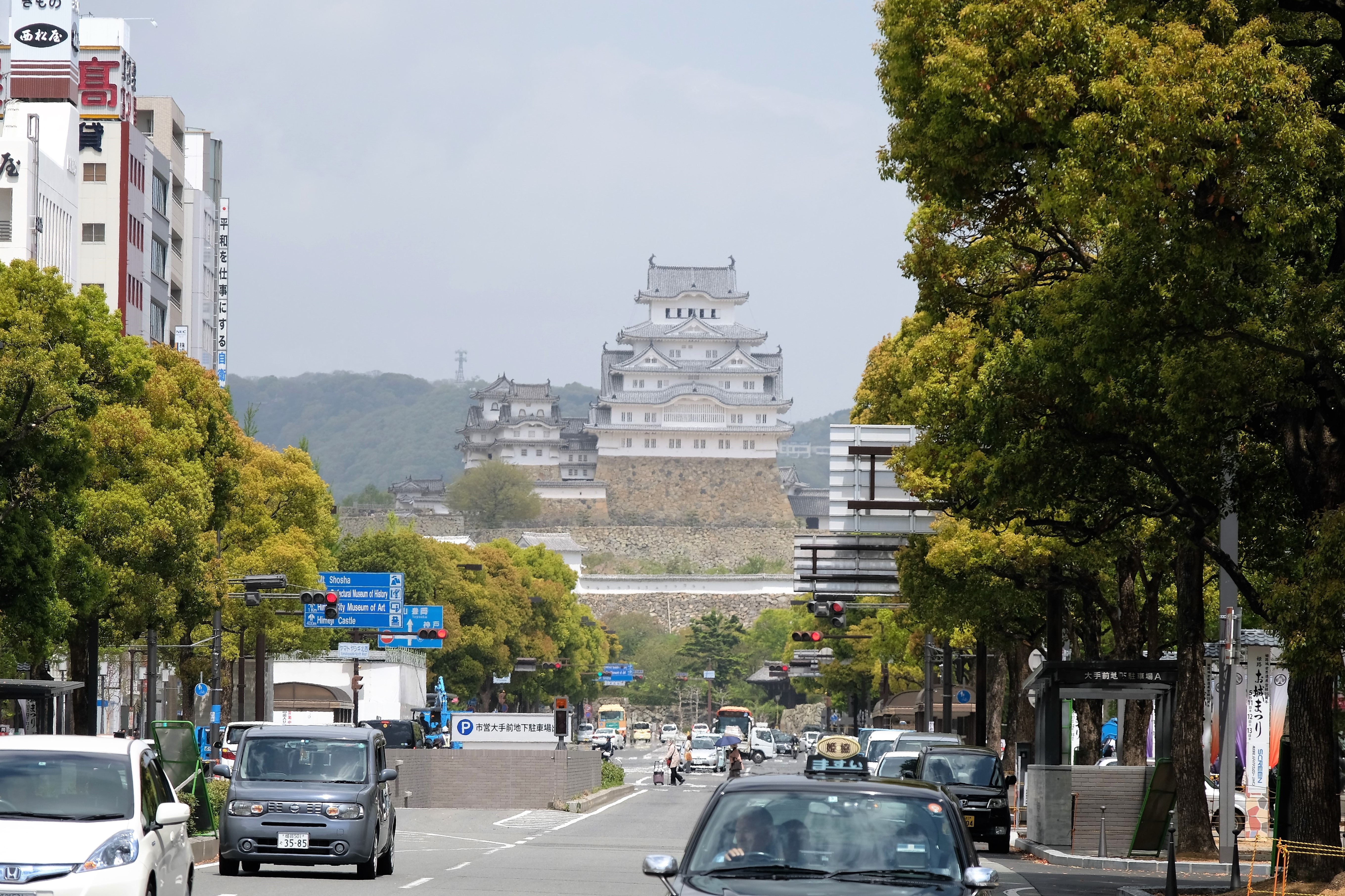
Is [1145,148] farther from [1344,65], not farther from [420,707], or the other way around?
[420,707]

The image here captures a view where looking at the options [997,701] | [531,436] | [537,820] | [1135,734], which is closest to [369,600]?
[997,701]

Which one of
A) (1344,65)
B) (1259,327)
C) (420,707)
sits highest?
(1344,65)

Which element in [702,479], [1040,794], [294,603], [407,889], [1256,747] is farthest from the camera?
[702,479]

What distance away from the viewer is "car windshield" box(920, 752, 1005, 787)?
27422 millimetres

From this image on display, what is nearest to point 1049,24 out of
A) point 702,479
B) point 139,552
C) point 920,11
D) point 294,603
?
point 920,11

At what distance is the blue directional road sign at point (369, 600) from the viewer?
59.4 m

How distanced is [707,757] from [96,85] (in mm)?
36224

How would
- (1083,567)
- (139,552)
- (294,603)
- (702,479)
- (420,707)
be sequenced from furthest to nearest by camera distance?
(702,479) < (420,707) < (294,603) < (139,552) < (1083,567)

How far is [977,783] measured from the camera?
1076 inches

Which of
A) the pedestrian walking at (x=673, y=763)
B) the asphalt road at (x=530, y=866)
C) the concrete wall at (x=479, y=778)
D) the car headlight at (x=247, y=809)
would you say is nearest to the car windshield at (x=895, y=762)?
the asphalt road at (x=530, y=866)

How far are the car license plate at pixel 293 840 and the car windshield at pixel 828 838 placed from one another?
9.67 metres

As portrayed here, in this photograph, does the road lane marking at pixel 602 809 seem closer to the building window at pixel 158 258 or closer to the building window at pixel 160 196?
the building window at pixel 158 258

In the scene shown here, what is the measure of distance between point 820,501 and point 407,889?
166 metres

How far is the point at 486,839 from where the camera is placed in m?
26.3
